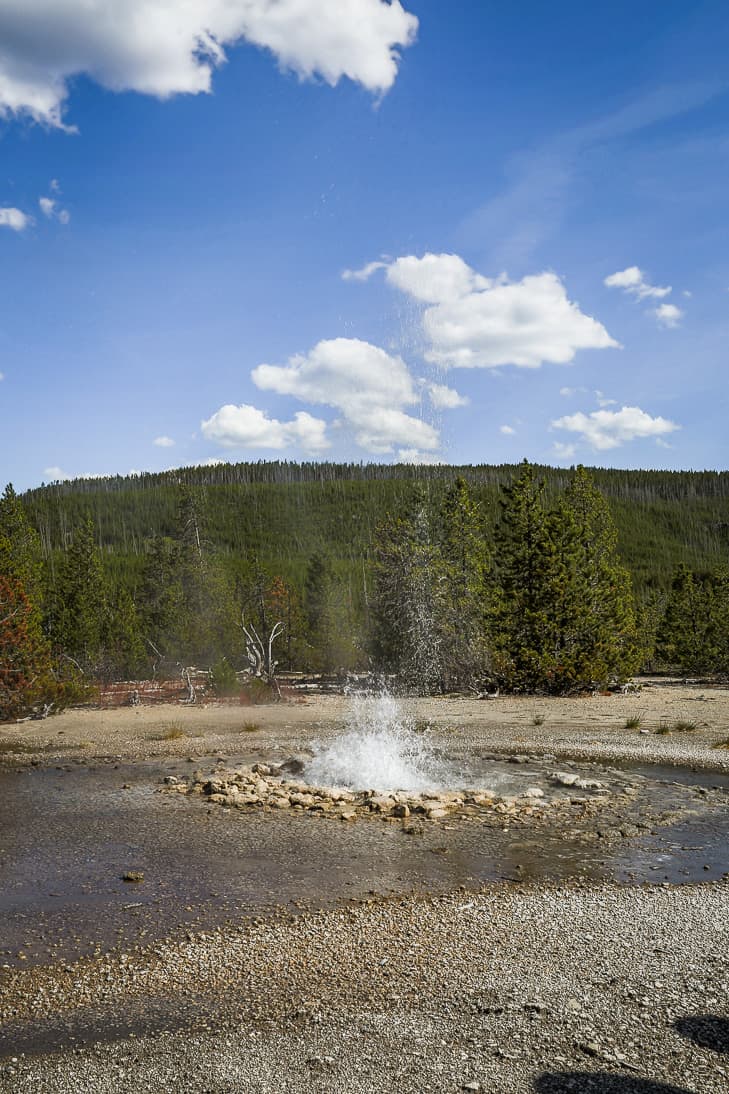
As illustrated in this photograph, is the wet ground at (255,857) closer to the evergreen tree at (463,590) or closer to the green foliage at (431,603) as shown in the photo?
the green foliage at (431,603)

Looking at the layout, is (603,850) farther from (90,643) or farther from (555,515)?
(90,643)

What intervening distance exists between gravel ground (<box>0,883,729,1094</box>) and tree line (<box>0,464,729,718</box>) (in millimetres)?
23776

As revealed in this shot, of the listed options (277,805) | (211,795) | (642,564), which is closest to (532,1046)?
(277,805)

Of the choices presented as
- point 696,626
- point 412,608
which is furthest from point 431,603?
point 696,626

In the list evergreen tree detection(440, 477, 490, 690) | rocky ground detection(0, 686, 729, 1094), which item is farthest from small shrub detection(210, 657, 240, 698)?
rocky ground detection(0, 686, 729, 1094)

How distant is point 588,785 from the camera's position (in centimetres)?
1535

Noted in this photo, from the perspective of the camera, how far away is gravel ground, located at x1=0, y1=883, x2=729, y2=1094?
539 cm

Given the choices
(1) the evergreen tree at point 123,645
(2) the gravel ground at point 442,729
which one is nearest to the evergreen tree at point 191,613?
(1) the evergreen tree at point 123,645

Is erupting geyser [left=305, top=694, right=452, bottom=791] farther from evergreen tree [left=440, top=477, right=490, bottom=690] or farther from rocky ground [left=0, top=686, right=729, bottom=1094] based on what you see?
evergreen tree [left=440, top=477, right=490, bottom=690]

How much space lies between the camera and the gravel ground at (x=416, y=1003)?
17.7 feet

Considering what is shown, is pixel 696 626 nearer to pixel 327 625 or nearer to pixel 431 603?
pixel 327 625

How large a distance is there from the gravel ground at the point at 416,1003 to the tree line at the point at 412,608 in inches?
936

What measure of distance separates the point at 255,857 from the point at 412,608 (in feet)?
96.3

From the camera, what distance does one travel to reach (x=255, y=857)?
11172 millimetres
